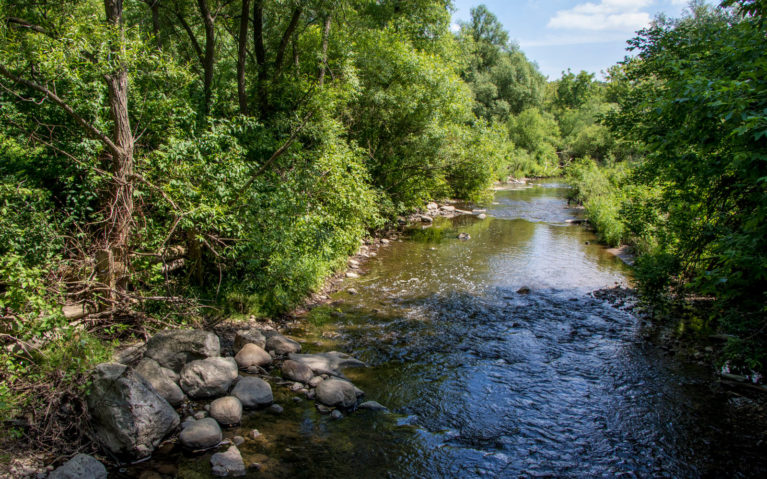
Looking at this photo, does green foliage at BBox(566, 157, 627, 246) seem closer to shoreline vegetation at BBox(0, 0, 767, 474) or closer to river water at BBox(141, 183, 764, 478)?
shoreline vegetation at BBox(0, 0, 767, 474)

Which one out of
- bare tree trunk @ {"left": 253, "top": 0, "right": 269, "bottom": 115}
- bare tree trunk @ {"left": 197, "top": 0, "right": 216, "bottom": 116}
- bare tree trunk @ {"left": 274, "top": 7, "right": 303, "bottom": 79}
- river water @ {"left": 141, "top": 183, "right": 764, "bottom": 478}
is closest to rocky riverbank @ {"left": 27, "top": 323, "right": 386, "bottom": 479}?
river water @ {"left": 141, "top": 183, "right": 764, "bottom": 478}

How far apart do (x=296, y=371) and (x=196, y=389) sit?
1638 mm

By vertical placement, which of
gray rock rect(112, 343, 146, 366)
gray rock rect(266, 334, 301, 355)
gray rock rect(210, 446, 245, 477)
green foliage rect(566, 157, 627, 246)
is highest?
green foliage rect(566, 157, 627, 246)

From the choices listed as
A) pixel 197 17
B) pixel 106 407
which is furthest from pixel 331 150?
pixel 106 407

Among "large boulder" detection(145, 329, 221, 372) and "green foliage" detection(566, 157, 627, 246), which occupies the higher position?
"green foliage" detection(566, 157, 627, 246)

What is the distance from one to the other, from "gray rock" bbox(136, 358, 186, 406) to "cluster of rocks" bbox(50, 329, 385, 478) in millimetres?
14

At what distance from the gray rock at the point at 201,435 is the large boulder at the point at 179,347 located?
164 centimetres

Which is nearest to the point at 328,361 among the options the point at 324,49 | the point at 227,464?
the point at 227,464

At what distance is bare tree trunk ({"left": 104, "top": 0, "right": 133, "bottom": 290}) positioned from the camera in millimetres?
7984

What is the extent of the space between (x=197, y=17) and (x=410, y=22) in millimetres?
11227

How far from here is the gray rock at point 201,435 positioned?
18.8ft

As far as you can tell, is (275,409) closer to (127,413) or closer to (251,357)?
(251,357)

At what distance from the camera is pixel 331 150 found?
45.2ft

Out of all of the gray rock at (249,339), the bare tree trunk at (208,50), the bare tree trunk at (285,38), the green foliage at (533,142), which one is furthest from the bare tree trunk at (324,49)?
the green foliage at (533,142)
